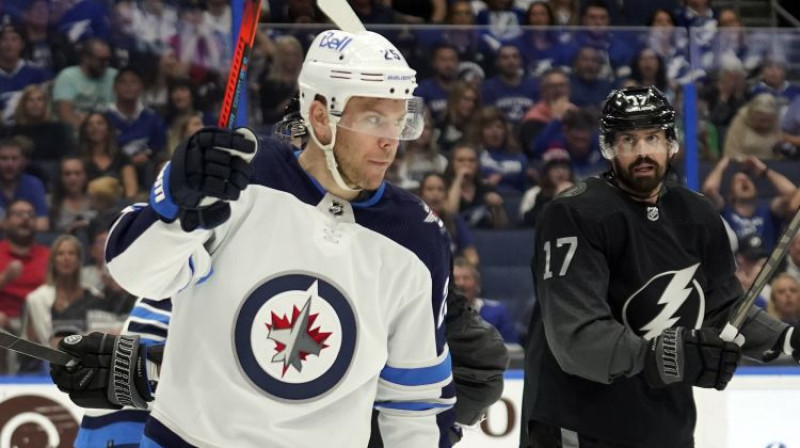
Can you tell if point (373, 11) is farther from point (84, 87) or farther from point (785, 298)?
point (785, 298)

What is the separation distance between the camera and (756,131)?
4930mm

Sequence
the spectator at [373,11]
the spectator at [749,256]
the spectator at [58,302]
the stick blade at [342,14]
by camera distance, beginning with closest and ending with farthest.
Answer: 1. the stick blade at [342,14]
2. the spectator at [58,302]
3. the spectator at [749,256]
4. the spectator at [373,11]

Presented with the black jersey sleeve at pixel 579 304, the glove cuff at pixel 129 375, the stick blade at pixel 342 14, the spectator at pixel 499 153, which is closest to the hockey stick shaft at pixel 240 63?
the stick blade at pixel 342 14

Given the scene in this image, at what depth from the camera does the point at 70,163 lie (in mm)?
4742

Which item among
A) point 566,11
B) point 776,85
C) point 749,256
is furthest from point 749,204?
point 566,11

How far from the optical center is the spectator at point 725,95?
193 inches

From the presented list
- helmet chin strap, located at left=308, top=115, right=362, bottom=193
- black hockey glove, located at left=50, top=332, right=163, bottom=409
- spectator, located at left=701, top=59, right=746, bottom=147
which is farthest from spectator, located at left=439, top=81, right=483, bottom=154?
helmet chin strap, located at left=308, top=115, right=362, bottom=193

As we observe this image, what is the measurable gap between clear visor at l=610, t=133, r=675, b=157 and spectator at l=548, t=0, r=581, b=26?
103 inches

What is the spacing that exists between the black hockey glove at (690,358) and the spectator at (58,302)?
6.91ft

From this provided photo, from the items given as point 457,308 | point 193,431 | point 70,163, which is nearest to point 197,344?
point 193,431

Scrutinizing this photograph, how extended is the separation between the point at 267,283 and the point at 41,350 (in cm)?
64

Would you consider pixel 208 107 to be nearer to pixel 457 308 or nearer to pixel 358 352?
pixel 457 308

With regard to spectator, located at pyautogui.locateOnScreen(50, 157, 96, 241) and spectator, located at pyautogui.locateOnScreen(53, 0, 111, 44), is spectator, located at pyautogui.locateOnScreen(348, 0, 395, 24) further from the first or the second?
spectator, located at pyautogui.locateOnScreen(50, 157, 96, 241)

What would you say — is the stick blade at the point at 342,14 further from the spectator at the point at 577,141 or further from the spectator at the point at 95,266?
the spectator at the point at 577,141
